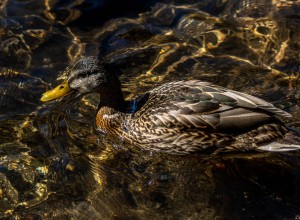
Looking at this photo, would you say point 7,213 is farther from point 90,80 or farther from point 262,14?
point 262,14

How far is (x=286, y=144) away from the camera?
5840mm

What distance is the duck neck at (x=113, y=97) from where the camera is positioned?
6.59 metres

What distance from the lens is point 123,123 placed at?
258 inches

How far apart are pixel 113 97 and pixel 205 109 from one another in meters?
1.29

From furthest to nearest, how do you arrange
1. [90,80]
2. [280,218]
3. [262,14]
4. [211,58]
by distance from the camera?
[262,14], [211,58], [90,80], [280,218]

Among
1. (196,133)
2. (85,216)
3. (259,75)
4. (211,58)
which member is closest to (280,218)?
(196,133)

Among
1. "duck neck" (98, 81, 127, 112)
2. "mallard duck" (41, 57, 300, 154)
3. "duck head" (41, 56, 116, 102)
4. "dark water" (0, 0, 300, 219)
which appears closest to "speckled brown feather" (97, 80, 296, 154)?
"mallard duck" (41, 57, 300, 154)

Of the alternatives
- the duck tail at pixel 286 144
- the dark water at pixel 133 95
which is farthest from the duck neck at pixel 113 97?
the duck tail at pixel 286 144

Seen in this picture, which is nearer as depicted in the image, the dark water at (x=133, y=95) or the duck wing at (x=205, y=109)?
the dark water at (x=133, y=95)

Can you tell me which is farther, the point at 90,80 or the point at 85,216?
the point at 90,80

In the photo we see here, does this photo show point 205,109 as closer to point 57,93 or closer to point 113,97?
point 113,97

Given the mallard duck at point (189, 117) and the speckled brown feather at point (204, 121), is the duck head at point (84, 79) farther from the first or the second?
the speckled brown feather at point (204, 121)

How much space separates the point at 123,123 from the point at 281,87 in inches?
84.5

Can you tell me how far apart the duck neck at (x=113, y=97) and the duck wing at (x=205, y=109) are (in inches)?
17.7
